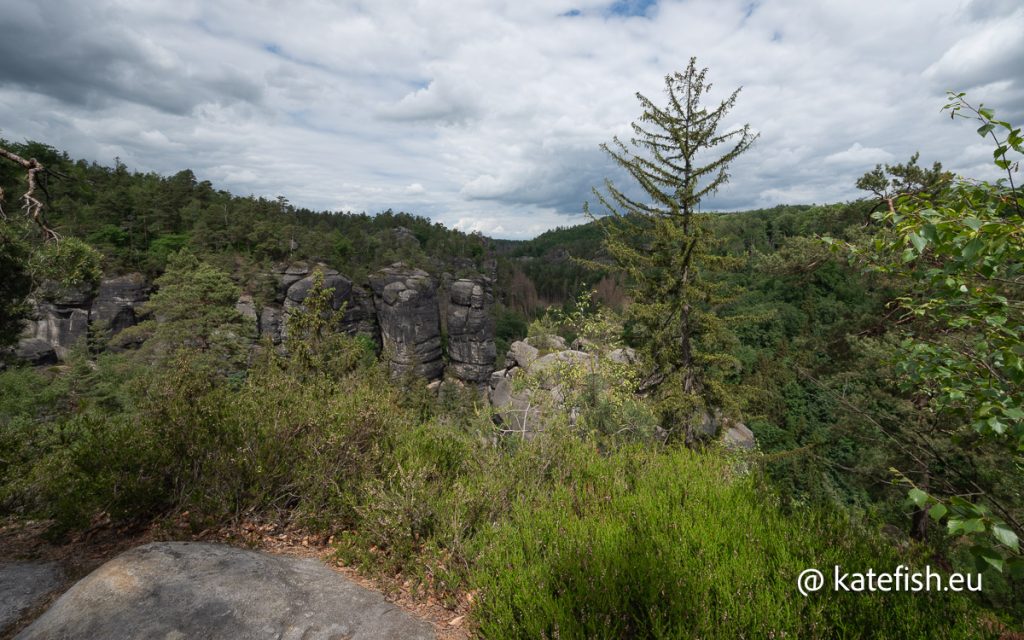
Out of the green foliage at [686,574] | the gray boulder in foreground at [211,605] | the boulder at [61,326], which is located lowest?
the boulder at [61,326]

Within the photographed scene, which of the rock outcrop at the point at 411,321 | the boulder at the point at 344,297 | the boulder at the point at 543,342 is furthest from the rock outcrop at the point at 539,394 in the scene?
the rock outcrop at the point at 411,321

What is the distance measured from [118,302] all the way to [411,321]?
1164 inches

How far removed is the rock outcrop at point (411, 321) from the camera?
2192 inches

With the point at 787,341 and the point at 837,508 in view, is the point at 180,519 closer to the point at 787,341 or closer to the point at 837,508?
the point at 837,508

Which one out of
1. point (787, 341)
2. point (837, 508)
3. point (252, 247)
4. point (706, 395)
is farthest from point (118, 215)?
point (787, 341)

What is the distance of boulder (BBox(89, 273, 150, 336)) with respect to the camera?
4141 cm

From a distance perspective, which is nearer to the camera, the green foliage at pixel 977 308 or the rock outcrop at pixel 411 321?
the green foliage at pixel 977 308

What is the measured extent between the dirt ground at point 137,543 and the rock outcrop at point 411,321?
49060 mm

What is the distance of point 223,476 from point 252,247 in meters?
58.0

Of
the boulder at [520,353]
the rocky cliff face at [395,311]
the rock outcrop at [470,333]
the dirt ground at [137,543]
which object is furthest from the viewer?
the rock outcrop at [470,333]

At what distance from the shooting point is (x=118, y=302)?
138 ft

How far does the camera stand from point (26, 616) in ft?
11.7

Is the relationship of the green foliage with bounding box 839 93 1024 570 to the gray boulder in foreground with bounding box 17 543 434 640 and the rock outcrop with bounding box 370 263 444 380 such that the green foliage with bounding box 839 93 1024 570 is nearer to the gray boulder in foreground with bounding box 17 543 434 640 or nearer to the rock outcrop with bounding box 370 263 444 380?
the gray boulder in foreground with bounding box 17 543 434 640

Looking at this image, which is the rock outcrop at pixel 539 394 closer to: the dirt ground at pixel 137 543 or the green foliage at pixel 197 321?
the dirt ground at pixel 137 543
